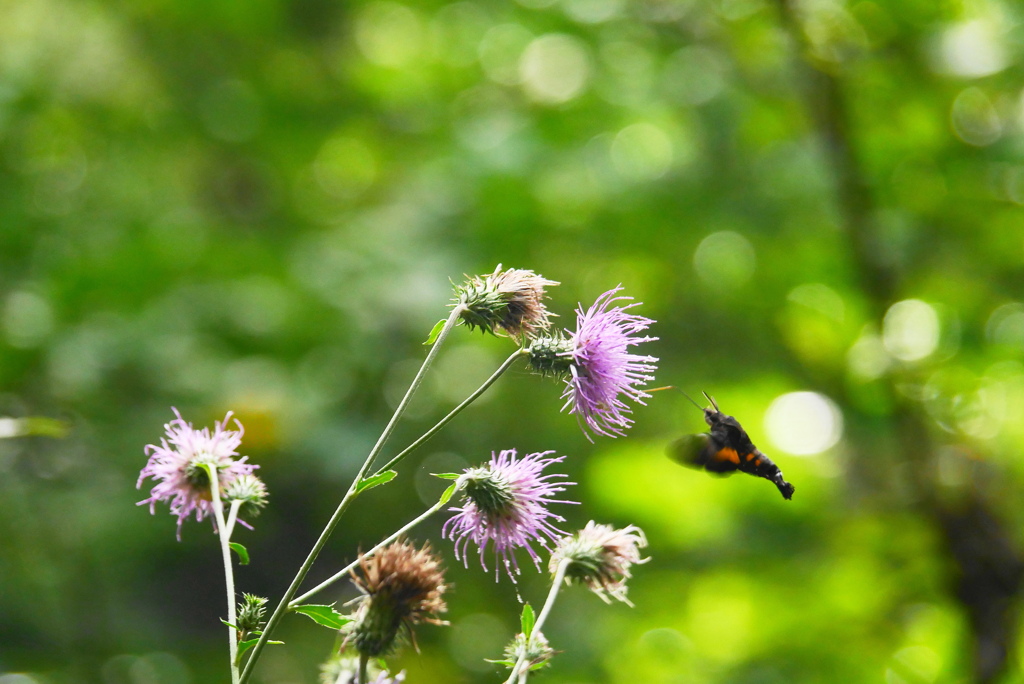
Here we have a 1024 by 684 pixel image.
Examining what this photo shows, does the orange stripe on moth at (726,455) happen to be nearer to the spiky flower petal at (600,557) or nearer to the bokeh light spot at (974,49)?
the spiky flower petal at (600,557)

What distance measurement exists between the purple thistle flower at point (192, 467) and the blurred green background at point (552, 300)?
3.44 metres

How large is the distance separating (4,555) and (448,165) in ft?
15.6

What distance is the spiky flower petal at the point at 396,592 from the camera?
187 centimetres

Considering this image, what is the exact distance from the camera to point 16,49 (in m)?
8.19

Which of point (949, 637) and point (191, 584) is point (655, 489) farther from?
point (191, 584)

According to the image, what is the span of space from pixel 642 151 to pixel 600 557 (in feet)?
16.6

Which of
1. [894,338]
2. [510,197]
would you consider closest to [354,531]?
[510,197]

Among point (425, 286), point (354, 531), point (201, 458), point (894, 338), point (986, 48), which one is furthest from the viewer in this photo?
point (354, 531)

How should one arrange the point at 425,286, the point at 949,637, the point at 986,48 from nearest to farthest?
the point at 949,637, the point at 986,48, the point at 425,286

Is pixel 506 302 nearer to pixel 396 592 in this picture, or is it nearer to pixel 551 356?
pixel 551 356

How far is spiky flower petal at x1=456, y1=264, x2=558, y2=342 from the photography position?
2111 mm

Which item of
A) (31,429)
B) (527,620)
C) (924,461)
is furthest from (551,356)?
(924,461)

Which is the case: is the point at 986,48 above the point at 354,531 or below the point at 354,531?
above

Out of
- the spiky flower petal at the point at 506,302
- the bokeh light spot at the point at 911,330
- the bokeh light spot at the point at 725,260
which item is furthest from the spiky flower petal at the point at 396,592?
the bokeh light spot at the point at 725,260
